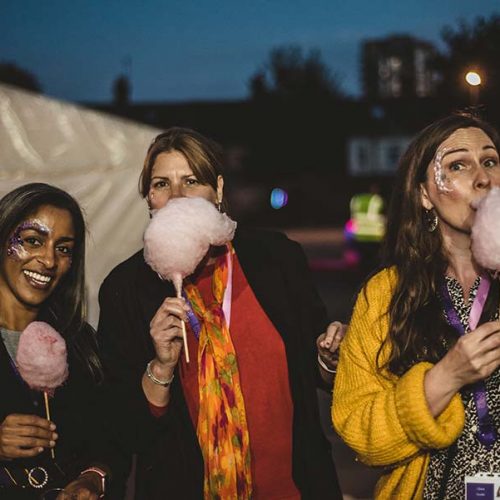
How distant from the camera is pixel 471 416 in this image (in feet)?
7.18

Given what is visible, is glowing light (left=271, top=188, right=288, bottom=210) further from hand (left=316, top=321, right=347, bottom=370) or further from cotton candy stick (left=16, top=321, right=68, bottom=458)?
cotton candy stick (left=16, top=321, right=68, bottom=458)

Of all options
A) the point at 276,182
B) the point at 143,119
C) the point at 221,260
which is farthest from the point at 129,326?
→ the point at 143,119

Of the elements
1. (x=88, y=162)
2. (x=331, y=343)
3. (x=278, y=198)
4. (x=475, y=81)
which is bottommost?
(x=331, y=343)

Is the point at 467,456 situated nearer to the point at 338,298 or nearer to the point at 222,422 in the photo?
the point at 222,422

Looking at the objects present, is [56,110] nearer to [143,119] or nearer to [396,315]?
[396,315]

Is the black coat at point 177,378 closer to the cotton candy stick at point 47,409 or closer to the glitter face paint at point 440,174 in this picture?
the cotton candy stick at point 47,409

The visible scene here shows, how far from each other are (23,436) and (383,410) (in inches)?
41.0

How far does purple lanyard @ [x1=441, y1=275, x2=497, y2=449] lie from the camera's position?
215cm

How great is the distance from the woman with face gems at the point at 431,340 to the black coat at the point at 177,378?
1.13 ft

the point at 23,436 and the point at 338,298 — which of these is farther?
the point at 338,298

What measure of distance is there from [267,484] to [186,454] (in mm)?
291

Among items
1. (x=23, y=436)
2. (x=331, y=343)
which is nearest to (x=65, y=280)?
(x=23, y=436)

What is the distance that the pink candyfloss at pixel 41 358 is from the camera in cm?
233

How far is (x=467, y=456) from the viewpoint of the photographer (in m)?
2.16
